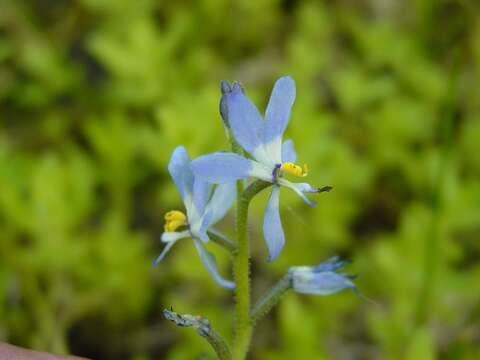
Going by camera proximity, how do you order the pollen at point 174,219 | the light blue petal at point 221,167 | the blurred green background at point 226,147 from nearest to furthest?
the light blue petal at point 221,167
the pollen at point 174,219
the blurred green background at point 226,147

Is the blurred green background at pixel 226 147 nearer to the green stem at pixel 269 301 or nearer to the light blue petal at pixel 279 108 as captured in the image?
the green stem at pixel 269 301

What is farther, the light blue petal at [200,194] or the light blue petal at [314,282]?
the light blue petal at [314,282]

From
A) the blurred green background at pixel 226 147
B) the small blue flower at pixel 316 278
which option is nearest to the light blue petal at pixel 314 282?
the small blue flower at pixel 316 278

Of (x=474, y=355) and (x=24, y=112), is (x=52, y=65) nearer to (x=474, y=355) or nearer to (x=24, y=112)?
(x=24, y=112)

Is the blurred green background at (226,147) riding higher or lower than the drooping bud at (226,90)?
higher

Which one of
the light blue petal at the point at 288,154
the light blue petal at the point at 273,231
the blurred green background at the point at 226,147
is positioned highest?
the blurred green background at the point at 226,147

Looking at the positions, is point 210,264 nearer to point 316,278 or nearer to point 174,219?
point 174,219

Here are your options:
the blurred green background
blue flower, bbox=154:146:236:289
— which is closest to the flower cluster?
blue flower, bbox=154:146:236:289

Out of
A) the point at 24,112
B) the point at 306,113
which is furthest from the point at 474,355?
the point at 24,112

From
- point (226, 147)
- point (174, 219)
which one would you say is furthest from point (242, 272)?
point (226, 147)
